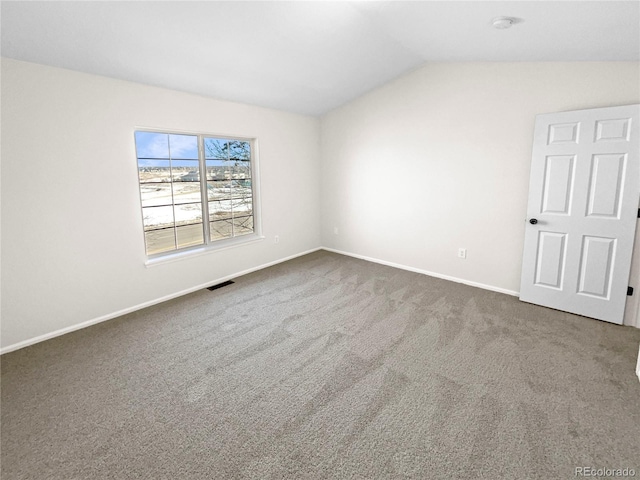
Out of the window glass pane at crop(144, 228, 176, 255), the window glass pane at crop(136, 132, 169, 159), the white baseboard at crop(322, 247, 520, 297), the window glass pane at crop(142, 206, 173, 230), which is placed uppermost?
the window glass pane at crop(136, 132, 169, 159)

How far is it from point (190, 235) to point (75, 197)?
1330mm

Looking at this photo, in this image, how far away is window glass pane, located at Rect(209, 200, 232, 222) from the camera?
416cm

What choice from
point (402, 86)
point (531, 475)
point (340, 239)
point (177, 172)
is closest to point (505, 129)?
point (402, 86)

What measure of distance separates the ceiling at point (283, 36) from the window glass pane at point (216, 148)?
579mm

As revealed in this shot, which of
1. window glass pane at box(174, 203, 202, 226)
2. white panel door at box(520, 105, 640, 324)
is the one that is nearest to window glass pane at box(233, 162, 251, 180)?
window glass pane at box(174, 203, 202, 226)

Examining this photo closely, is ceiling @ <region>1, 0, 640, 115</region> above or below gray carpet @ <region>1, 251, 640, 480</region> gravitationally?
above

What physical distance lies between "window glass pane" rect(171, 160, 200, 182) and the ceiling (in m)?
0.80

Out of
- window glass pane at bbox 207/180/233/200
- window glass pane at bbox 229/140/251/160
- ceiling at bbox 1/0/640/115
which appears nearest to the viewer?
ceiling at bbox 1/0/640/115

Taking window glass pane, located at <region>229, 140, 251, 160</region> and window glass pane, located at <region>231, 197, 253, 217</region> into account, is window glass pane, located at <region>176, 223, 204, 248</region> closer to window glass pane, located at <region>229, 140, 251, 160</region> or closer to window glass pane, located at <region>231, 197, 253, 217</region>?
window glass pane, located at <region>231, 197, 253, 217</region>

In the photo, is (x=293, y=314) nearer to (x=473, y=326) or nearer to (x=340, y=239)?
(x=473, y=326)

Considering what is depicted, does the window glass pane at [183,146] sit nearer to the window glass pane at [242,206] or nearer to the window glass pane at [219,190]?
the window glass pane at [219,190]

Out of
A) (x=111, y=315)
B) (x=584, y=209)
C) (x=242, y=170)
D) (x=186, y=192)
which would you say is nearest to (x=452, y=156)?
(x=584, y=209)

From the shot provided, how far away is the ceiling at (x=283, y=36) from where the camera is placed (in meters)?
2.19

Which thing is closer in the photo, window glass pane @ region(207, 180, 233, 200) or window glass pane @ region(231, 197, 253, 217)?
window glass pane @ region(207, 180, 233, 200)
